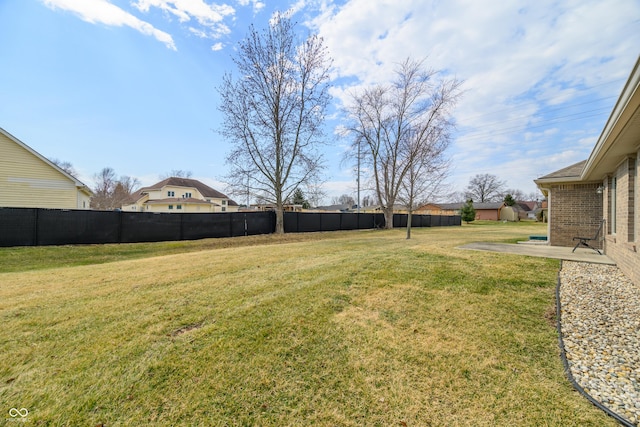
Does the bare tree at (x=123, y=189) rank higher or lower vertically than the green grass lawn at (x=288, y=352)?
higher

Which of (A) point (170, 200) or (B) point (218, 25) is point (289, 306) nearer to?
(B) point (218, 25)

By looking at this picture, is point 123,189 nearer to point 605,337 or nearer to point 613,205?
point 605,337

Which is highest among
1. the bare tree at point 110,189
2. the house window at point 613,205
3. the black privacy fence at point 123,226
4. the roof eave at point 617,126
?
the bare tree at point 110,189

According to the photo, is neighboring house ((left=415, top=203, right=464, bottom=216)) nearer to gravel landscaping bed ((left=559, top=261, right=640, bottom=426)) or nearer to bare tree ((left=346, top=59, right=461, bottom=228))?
bare tree ((left=346, top=59, right=461, bottom=228))

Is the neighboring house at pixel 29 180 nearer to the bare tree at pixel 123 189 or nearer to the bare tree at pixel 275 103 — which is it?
the bare tree at pixel 275 103

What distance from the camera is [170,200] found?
3241 cm

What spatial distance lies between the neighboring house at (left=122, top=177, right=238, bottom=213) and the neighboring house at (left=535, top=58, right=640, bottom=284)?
30904 millimetres

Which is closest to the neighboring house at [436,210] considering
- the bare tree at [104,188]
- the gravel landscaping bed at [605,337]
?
the gravel landscaping bed at [605,337]

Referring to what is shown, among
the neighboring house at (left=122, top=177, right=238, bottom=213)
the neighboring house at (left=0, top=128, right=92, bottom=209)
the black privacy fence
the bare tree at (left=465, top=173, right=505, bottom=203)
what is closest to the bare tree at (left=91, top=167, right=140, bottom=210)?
the neighboring house at (left=122, top=177, right=238, bottom=213)

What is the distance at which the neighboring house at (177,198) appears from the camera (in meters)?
32.1

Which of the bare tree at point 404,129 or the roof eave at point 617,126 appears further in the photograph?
the bare tree at point 404,129

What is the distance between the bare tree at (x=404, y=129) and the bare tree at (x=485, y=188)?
39.6 metres

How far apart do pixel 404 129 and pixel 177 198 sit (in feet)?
92.9

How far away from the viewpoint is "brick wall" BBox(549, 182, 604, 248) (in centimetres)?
834
